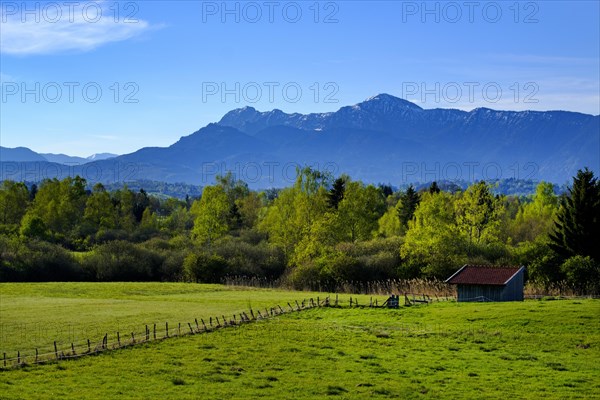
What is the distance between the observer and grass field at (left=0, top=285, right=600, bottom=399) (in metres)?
31.1

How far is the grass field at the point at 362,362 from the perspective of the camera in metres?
31.1

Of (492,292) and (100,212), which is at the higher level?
(100,212)

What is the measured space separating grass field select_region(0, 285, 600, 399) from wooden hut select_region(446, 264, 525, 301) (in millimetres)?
8739

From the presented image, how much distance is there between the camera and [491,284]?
209ft

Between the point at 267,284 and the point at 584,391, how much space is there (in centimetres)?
7105

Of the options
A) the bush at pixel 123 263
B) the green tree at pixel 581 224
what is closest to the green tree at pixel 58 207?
the bush at pixel 123 263

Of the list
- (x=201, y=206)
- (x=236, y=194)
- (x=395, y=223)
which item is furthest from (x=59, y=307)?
(x=236, y=194)

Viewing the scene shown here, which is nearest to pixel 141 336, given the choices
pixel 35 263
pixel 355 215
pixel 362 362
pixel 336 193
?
pixel 362 362

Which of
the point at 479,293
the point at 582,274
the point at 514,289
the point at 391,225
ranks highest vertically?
the point at 391,225

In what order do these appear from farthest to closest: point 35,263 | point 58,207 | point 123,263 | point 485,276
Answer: point 58,207
point 123,263
point 35,263
point 485,276

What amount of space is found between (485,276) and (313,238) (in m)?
36.8

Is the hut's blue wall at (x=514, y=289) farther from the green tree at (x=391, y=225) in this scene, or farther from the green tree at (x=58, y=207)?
the green tree at (x=58, y=207)

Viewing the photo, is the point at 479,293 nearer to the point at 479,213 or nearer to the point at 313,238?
the point at 479,213

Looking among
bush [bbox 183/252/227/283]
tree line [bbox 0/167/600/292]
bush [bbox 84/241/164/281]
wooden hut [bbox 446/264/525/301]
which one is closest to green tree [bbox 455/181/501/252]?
tree line [bbox 0/167/600/292]
